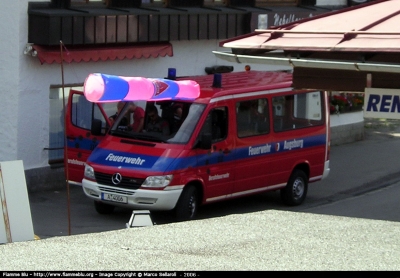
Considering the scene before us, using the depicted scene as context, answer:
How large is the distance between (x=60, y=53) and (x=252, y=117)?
11.7 ft

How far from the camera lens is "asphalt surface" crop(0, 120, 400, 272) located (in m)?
7.82

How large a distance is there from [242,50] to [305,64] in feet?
3.87

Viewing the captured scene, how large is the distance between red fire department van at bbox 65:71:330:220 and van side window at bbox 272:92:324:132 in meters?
0.02

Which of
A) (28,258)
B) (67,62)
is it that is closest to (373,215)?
(67,62)

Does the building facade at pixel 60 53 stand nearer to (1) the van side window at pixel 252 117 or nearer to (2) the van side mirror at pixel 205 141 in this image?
(2) the van side mirror at pixel 205 141

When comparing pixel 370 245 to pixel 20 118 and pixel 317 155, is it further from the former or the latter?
pixel 20 118

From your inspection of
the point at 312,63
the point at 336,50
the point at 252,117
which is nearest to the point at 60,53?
the point at 252,117

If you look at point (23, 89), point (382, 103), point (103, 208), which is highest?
point (382, 103)

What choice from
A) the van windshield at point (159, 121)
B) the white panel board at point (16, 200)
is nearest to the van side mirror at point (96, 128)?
the van windshield at point (159, 121)

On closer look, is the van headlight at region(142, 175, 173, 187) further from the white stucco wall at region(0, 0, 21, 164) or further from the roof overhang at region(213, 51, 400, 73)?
the white stucco wall at region(0, 0, 21, 164)

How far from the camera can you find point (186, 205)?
518 inches

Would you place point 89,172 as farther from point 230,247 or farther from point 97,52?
point 230,247

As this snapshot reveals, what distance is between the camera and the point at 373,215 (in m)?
14.4

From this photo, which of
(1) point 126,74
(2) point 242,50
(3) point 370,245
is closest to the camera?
(3) point 370,245
